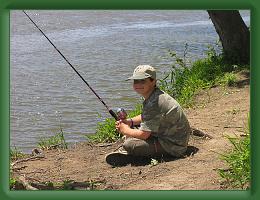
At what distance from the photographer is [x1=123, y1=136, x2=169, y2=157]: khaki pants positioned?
16.2ft

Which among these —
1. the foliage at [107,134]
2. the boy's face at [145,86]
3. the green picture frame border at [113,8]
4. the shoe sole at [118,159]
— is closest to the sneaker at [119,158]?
the shoe sole at [118,159]

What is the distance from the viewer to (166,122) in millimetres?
4852

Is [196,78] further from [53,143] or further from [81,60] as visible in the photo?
[81,60]

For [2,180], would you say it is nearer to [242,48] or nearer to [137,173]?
[137,173]

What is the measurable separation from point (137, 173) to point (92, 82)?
5053mm

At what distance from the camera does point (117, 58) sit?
1166 centimetres

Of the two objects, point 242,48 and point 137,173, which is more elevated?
point 242,48

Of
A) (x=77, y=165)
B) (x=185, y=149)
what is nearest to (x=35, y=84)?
(x=77, y=165)

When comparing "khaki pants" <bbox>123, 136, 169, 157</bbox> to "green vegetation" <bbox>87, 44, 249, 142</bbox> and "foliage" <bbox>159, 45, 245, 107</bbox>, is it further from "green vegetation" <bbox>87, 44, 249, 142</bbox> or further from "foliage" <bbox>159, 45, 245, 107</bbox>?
"foliage" <bbox>159, 45, 245, 107</bbox>

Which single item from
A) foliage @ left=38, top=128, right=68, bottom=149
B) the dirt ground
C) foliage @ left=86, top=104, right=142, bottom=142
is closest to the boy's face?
the dirt ground

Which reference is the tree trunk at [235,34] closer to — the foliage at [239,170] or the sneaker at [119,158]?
the sneaker at [119,158]

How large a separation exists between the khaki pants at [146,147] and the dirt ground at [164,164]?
9cm

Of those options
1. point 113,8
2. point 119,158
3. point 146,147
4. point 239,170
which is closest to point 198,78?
point 119,158

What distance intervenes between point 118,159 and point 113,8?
3.54 m
